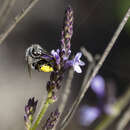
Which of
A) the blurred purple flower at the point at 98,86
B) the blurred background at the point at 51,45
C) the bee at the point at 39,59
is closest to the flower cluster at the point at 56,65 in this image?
the bee at the point at 39,59

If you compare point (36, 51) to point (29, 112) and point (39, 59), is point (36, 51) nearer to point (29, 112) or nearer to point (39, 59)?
point (39, 59)

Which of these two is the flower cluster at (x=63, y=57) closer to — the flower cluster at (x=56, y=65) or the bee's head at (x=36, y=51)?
the flower cluster at (x=56, y=65)

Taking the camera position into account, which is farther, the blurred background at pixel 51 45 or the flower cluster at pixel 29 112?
the blurred background at pixel 51 45

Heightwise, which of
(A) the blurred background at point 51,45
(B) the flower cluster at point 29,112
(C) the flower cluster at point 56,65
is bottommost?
(A) the blurred background at point 51,45

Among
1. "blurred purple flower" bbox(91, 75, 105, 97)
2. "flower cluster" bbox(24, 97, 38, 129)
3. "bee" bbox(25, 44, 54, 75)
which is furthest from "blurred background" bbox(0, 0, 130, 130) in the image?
"flower cluster" bbox(24, 97, 38, 129)

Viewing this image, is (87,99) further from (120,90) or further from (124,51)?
(124,51)

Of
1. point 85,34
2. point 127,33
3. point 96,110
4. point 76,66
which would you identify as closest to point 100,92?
point 96,110

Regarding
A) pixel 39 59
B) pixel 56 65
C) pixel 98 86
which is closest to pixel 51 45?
pixel 98 86

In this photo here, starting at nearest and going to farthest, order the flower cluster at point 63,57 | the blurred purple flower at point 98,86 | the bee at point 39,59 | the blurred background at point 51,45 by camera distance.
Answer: the flower cluster at point 63,57
the bee at point 39,59
the blurred purple flower at point 98,86
the blurred background at point 51,45
